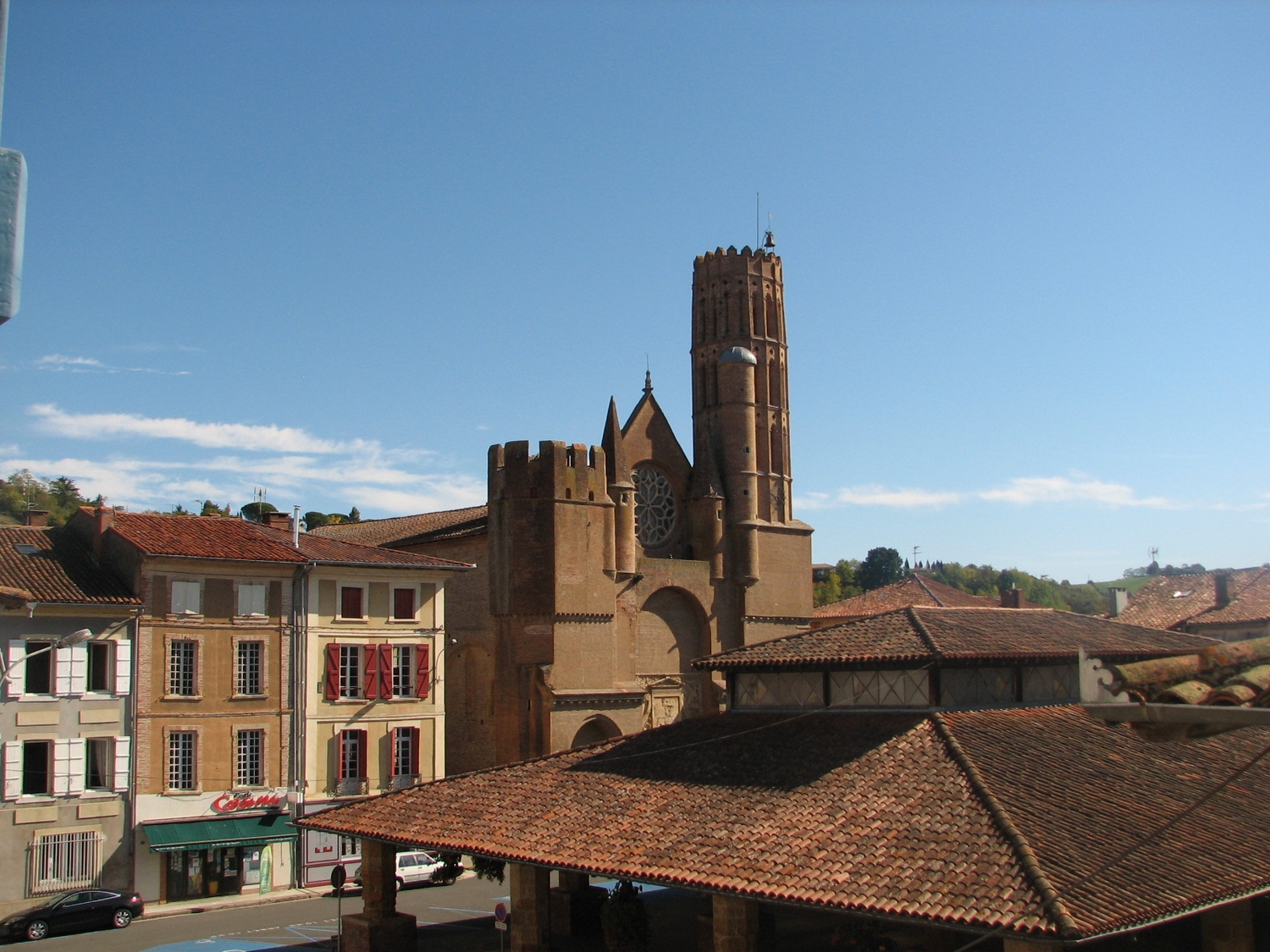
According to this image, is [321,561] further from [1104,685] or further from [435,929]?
[1104,685]

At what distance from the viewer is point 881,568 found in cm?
14675

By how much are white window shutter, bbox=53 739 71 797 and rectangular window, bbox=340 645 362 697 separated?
26.5 feet

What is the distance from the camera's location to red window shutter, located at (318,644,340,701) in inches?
1454

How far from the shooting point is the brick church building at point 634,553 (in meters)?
45.6

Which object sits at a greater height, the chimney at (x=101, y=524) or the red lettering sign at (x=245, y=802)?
the chimney at (x=101, y=524)

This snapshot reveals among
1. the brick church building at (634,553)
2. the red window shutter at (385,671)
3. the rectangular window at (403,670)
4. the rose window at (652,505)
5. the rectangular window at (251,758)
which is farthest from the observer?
the rose window at (652,505)

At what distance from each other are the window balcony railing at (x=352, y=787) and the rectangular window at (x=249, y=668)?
12.5 ft

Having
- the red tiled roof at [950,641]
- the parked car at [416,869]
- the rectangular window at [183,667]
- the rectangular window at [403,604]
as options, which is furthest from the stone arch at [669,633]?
the red tiled roof at [950,641]

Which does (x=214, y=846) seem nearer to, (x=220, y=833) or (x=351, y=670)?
(x=220, y=833)

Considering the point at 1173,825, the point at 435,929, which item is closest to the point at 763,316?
the point at 435,929

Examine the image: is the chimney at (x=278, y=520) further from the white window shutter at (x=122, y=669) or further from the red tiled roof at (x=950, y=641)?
the red tiled roof at (x=950, y=641)

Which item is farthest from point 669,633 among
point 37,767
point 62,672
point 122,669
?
point 37,767

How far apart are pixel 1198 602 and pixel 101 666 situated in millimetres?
46283

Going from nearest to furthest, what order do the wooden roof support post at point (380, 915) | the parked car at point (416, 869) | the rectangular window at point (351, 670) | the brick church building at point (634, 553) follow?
the wooden roof support post at point (380, 915)
the parked car at point (416, 869)
the rectangular window at point (351, 670)
the brick church building at point (634, 553)
